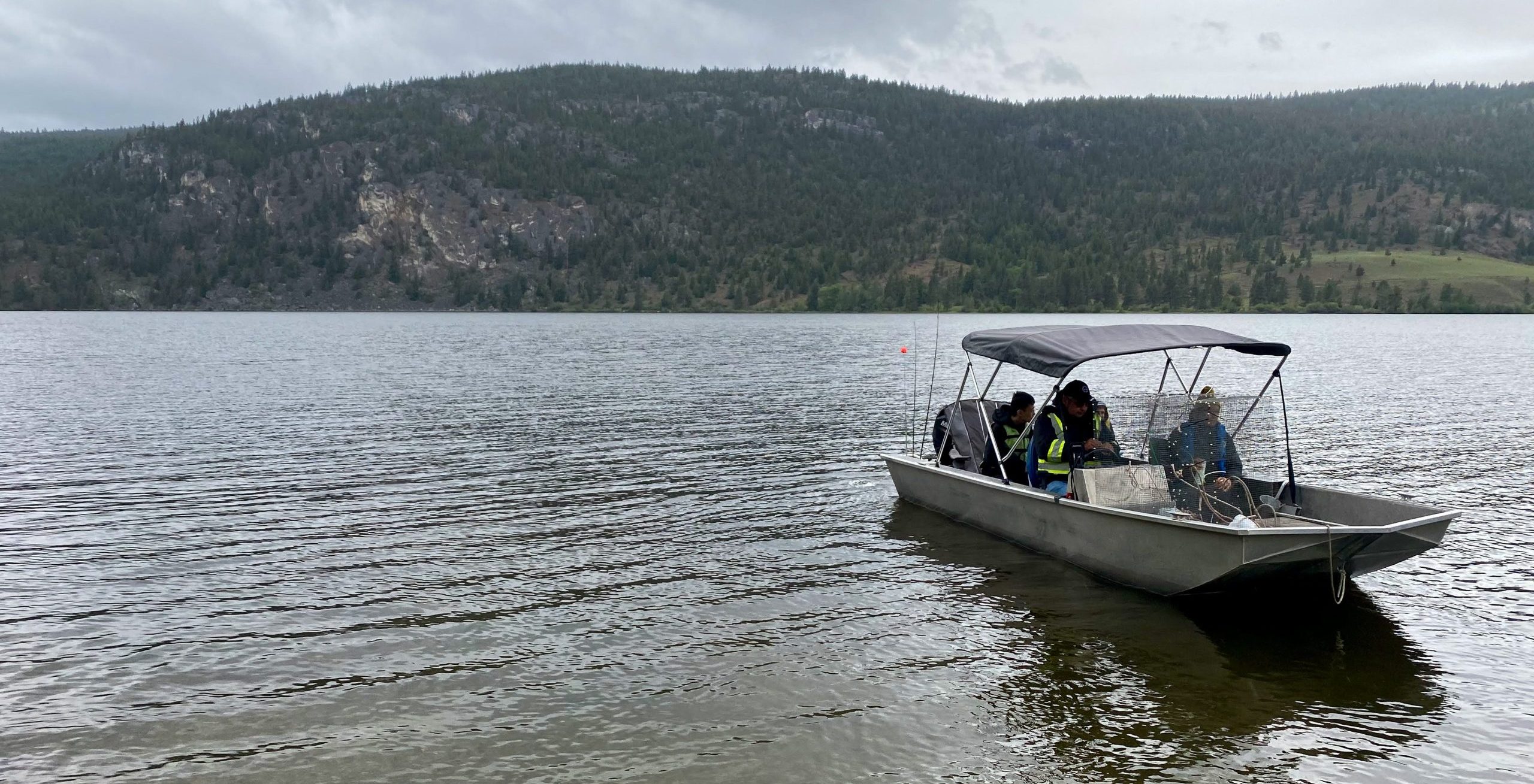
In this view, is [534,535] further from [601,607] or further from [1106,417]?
[1106,417]

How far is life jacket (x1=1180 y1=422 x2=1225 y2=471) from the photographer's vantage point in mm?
14203

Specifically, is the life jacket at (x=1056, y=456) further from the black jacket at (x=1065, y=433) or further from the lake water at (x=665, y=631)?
the lake water at (x=665, y=631)

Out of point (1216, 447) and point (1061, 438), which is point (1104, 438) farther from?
point (1216, 447)

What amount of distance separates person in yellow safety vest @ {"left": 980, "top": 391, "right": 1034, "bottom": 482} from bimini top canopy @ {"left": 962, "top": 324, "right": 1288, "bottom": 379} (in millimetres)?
1030

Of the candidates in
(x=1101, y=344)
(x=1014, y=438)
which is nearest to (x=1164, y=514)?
(x=1101, y=344)

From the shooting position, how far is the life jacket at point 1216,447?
14.2 m

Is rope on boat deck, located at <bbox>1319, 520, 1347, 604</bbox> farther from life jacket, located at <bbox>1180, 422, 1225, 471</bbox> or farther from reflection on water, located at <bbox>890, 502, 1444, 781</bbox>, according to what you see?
life jacket, located at <bbox>1180, 422, 1225, 471</bbox>

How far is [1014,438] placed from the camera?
17.3m

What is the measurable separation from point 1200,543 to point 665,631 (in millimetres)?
6300

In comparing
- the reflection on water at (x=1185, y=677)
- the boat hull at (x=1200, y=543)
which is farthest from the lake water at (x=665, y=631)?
the boat hull at (x=1200, y=543)

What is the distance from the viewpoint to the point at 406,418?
33312 millimetres

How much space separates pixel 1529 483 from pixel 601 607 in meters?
19.6

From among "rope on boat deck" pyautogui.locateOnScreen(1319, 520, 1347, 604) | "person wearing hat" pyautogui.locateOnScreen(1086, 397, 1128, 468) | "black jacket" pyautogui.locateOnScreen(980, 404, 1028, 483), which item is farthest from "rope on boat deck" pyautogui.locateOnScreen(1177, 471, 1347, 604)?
"black jacket" pyautogui.locateOnScreen(980, 404, 1028, 483)

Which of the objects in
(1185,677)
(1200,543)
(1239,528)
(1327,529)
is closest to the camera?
(1185,677)
